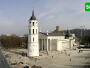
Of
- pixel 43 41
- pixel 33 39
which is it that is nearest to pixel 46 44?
pixel 43 41

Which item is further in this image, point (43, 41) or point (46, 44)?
point (43, 41)

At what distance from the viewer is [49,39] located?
6519 cm

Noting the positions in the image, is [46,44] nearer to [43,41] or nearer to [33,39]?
[43,41]

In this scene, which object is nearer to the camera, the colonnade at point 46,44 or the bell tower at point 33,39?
the bell tower at point 33,39

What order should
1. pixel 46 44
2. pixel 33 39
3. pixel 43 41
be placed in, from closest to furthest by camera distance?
1. pixel 33 39
2. pixel 46 44
3. pixel 43 41

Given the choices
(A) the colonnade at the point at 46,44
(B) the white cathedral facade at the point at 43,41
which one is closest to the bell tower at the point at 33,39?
(B) the white cathedral facade at the point at 43,41

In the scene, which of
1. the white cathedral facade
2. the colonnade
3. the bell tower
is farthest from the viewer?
the colonnade

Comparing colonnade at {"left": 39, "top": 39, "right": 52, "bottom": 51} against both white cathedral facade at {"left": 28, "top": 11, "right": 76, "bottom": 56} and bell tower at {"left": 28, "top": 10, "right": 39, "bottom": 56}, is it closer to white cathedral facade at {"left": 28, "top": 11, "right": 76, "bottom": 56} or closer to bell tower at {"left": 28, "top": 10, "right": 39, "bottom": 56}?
white cathedral facade at {"left": 28, "top": 11, "right": 76, "bottom": 56}

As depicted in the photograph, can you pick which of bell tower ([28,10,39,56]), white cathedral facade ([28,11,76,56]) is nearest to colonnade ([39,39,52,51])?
white cathedral facade ([28,11,76,56])

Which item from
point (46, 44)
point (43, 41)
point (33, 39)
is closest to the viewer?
point (33, 39)

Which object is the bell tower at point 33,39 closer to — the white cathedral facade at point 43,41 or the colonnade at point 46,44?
the white cathedral facade at point 43,41

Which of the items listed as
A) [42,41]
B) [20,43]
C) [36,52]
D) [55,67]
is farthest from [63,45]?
[55,67]

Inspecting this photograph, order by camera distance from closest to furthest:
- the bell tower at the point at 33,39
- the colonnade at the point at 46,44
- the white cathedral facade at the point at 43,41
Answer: the bell tower at the point at 33,39 → the white cathedral facade at the point at 43,41 → the colonnade at the point at 46,44

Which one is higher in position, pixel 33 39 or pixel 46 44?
pixel 33 39
